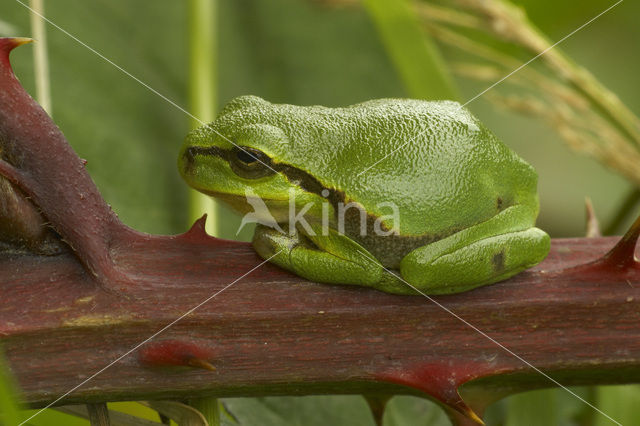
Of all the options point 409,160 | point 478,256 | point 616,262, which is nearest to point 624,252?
point 616,262

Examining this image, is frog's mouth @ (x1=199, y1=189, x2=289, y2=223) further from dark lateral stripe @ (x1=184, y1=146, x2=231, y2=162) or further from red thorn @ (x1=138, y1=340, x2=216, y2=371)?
red thorn @ (x1=138, y1=340, x2=216, y2=371)

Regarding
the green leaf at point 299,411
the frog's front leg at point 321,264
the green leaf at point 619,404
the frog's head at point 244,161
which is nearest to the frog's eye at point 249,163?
the frog's head at point 244,161

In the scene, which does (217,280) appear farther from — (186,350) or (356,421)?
(356,421)

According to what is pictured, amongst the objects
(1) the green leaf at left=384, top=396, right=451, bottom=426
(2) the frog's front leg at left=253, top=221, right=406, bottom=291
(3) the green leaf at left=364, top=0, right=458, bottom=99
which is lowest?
(1) the green leaf at left=384, top=396, right=451, bottom=426

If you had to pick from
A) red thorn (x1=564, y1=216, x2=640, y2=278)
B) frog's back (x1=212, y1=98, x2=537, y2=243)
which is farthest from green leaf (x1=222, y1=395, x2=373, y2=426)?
red thorn (x1=564, y1=216, x2=640, y2=278)

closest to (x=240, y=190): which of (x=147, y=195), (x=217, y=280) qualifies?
(x=217, y=280)

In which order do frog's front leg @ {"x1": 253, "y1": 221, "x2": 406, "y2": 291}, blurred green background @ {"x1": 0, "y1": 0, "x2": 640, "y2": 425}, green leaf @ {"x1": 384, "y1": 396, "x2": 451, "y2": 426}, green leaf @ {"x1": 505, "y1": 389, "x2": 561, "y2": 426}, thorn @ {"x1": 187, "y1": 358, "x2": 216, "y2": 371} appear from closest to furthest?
1. thorn @ {"x1": 187, "y1": 358, "x2": 216, "y2": 371}
2. frog's front leg @ {"x1": 253, "y1": 221, "x2": 406, "y2": 291}
3. green leaf @ {"x1": 505, "y1": 389, "x2": 561, "y2": 426}
4. green leaf @ {"x1": 384, "y1": 396, "x2": 451, "y2": 426}
5. blurred green background @ {"x1": 0, "y1": 0, "x2": 640, "y2": 425}

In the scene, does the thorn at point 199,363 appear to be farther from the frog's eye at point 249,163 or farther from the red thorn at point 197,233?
the frog's eye at point 249,163
